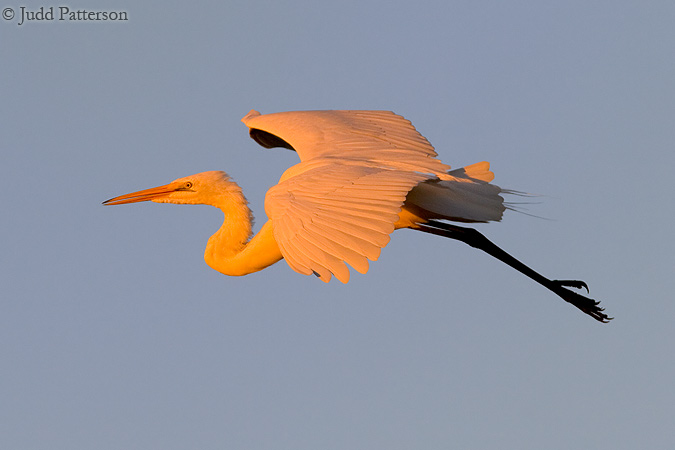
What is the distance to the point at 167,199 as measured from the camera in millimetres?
9516

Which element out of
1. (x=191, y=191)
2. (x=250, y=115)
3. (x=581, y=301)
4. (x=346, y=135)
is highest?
(x=250, y=115)

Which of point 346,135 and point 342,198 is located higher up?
point 346,135

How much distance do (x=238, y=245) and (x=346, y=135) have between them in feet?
4.74

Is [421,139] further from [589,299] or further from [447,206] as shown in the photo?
[589,299]

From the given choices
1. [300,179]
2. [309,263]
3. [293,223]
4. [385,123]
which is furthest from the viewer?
[385,123]

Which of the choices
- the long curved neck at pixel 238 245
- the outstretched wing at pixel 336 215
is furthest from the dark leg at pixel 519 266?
the outstretched wing at pixel 336 215

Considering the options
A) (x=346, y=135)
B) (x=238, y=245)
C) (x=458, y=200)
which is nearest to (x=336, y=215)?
(x=458, y=200)

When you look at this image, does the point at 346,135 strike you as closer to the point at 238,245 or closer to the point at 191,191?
the point at 238,245

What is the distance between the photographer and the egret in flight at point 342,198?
5.97 meters

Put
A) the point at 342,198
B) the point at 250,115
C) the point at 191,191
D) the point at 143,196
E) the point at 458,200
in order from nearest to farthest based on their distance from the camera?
the point at 342,198
the point at 458,200
the point at 191,191
the point at 143,196
the point at 250,115

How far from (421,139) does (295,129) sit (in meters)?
1.20

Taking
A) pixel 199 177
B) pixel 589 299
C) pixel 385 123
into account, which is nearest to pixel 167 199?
pixel 199 177

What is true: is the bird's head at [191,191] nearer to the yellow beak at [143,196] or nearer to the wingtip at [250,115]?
the yellow beak at [143,196]

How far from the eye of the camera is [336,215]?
6.21m
